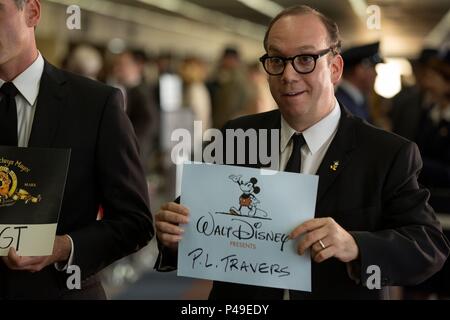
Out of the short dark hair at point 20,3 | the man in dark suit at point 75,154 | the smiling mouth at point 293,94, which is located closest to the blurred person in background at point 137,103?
the man in dark suit at point 75,154

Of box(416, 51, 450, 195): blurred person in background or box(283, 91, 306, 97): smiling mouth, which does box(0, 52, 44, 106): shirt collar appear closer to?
box(283, 91, 306, 97): smiling mouth

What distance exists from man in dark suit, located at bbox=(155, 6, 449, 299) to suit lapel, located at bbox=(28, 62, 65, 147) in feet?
1.30

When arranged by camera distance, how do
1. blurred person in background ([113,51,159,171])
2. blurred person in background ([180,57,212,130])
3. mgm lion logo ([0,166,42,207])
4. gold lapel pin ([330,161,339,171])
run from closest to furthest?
1. mgm lion logo ([0,166,42,207])
2. gold lapel pin ([330,161,339,171])
3. blurred person in background ([113,51,159,171])
4. blurred person in background ([180,57,212,130])

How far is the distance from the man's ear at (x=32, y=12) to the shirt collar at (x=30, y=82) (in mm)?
118

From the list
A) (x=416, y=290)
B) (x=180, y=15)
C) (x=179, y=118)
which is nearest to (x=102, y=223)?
(x=416, y=290)

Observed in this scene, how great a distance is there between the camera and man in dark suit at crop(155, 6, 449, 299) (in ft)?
6.93

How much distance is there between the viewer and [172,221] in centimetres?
215

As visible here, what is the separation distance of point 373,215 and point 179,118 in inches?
293

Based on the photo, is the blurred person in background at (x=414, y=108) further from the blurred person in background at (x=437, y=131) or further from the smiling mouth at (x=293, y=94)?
the smiling mouth at (x=293, y=94)

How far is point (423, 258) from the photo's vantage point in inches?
82.8

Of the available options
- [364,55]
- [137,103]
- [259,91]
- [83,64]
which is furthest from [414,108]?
[259,91]

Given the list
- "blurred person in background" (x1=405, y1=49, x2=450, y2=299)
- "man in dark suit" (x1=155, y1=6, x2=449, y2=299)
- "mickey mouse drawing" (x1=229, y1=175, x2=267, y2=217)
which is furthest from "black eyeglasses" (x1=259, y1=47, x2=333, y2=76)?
"blurred person in background" (x1=405, y1=49, x2=450, y2=299)

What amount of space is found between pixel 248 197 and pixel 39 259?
57 cm

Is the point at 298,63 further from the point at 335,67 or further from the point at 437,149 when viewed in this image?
the point at 437,149
